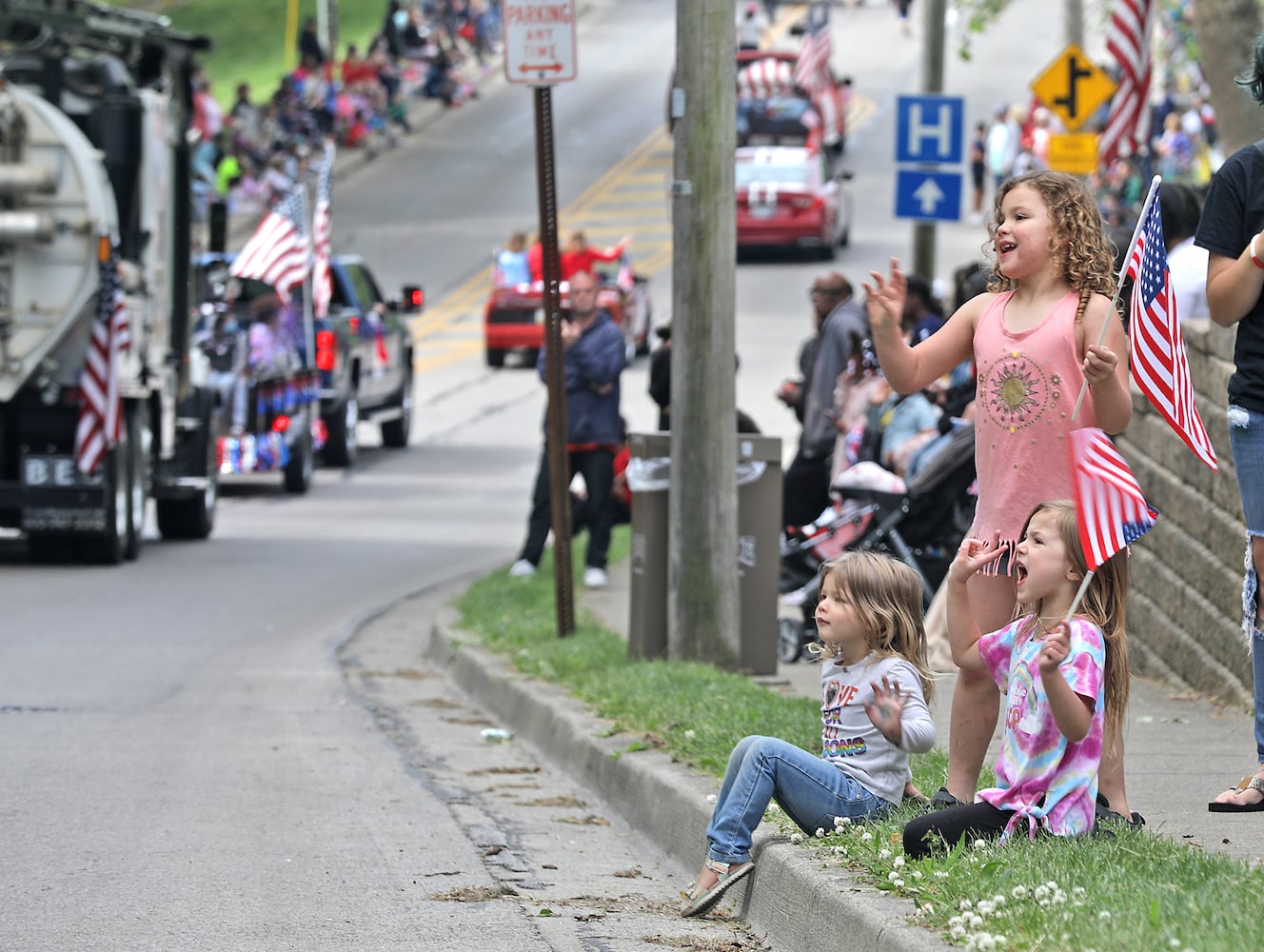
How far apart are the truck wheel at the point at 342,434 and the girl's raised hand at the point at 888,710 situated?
17.3 m

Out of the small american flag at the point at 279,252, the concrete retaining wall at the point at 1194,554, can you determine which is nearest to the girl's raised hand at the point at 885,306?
the concrete retaining wall at the point at 1194,554

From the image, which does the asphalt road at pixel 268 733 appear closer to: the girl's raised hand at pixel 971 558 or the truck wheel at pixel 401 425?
the truck wheel at pixel 401 425

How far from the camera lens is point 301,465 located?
69.7 feet

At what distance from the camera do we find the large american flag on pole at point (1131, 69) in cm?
1964

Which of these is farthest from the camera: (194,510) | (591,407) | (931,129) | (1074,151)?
(1074,151)

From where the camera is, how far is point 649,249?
4256 centimetres

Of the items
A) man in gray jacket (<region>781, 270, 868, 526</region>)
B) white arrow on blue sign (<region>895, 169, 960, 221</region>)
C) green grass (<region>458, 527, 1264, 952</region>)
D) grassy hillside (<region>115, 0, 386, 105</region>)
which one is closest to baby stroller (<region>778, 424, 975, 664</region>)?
man in gray jacket (<region>781, 270, 868, 526</region>)

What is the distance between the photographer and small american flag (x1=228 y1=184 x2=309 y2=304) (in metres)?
20.3

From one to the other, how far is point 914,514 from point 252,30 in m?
63.4

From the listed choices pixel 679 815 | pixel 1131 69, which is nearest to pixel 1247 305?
pixel 679 815

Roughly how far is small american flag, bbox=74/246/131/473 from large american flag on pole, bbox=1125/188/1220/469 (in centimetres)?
1106

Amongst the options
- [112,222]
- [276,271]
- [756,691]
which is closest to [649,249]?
[276,271]

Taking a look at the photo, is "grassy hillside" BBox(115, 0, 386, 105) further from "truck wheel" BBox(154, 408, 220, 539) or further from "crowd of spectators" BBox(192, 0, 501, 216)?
"truck wheel" BBox(154, 408, 220, 539)

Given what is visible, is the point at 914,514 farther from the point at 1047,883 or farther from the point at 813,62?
the point at 813,62
